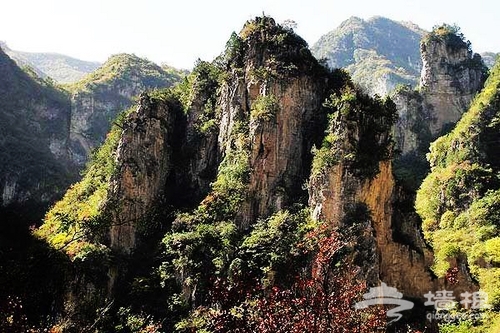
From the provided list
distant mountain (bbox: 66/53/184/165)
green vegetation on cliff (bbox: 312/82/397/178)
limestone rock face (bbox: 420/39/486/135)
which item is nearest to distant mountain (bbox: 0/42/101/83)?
distant mountain (bbox: 66/53/184/165)

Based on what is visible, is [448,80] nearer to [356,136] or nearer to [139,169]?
[356,136]

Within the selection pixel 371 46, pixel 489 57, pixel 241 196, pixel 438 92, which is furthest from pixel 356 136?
pixel 489 57

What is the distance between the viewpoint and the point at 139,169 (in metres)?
32.7

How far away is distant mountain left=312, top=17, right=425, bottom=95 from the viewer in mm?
147500

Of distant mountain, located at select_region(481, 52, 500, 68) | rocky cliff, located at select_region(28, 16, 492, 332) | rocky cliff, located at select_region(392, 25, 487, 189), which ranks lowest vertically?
rocky cliff, located at select_region(28, 16, 492, 332)

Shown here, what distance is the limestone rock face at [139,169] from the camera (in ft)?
102

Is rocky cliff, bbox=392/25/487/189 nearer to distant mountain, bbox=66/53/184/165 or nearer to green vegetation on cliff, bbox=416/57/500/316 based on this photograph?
green vegetation on cliff, bbox=416/57/500/316

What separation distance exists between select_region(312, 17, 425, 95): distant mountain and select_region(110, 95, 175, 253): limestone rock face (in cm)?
10845

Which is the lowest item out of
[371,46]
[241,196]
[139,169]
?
[241,196]

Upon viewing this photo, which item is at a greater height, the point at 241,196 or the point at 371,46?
the point at 371,46

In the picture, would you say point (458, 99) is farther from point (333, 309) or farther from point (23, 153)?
point (333, 309)

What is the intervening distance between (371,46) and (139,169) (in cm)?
15008

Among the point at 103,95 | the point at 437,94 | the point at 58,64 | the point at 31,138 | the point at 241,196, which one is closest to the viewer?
the point at 241,196

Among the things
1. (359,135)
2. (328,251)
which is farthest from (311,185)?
(328,251)
